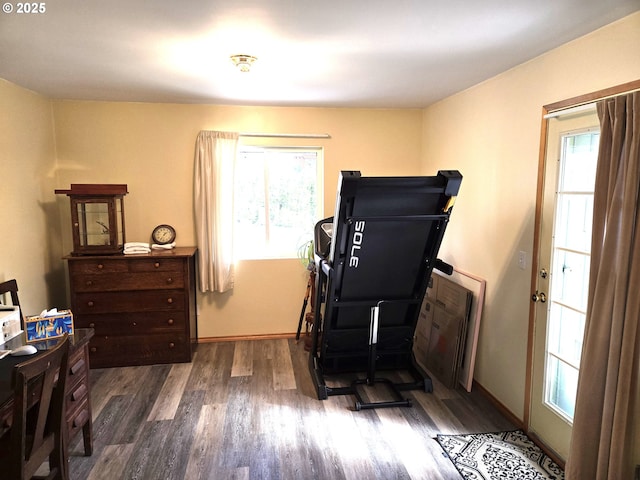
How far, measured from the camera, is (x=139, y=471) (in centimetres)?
234

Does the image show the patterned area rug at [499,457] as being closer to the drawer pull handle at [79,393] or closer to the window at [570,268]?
the window at [570,268]

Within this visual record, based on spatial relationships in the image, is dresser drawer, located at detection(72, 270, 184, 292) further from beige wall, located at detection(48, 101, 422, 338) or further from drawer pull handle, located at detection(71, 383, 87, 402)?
drawer pull handle, located at detection(71, 383, 87, 402)

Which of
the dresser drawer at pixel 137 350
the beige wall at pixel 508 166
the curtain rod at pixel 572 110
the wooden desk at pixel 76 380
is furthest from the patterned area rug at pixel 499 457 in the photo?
the dresser drawer at pixel 137 350

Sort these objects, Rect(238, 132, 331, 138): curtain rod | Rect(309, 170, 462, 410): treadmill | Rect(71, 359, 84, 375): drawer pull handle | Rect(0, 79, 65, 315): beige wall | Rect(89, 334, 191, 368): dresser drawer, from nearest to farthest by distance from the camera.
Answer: Rect(71, 359, 84, 375): drawer pull handle → Rect(309, 170, 462, 410): treadmill → Rect(0, 79, 65, 315): beige wall → Rect(89, 334, 191, 368): dresser drawer → Rect(238, 132, 331, 138): curtain rod

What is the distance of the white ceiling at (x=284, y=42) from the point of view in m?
1.80

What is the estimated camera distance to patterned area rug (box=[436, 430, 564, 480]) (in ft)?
7.55

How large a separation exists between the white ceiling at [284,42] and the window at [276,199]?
93cm

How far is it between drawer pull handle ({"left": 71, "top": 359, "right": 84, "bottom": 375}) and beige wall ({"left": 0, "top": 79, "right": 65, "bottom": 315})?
4.21 ft

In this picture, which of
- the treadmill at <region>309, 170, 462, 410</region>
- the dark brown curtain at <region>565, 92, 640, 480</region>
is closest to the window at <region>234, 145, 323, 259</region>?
the treadmill at <region>309, 170, 462, 410</region>

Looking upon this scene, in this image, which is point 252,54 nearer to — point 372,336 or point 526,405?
point 372,336

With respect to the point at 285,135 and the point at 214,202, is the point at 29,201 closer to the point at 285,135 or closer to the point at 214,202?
the point at 214,202

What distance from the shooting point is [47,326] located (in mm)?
2246

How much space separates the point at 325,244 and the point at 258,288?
118cm

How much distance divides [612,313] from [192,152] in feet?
11.8
